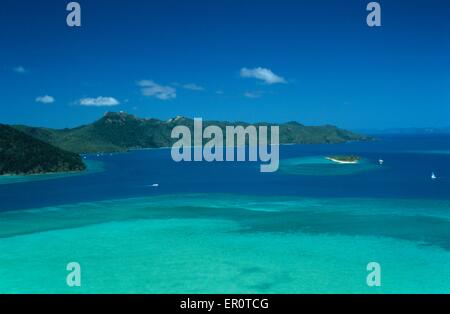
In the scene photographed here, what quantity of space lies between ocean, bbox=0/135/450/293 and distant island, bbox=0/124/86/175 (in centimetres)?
2531

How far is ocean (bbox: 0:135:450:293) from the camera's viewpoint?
73.4ft

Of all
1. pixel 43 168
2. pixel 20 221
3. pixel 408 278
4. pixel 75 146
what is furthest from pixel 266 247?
pixel 75 146

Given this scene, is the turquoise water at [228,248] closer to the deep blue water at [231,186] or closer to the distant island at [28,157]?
the deep blue water at [231,186]

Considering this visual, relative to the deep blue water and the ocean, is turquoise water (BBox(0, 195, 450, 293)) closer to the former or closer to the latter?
the ocean

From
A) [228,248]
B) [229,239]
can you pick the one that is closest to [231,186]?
[229,239]

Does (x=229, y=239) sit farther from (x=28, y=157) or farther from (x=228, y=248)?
(x=28, y=157)

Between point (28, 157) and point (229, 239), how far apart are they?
6740cm

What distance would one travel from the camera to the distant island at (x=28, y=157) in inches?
3295

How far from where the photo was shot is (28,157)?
3393 inches

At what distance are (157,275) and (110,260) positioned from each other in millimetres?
4405

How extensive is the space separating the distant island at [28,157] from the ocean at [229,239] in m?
25.3

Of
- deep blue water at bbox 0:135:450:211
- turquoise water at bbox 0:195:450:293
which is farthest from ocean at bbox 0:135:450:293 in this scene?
deep blue water at bbox 0:135:450:211

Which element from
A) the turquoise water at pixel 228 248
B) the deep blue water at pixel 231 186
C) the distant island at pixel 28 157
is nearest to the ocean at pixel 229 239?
the turquoise water at pixel 228 248

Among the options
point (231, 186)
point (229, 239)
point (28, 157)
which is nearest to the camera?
point (229, 239)
